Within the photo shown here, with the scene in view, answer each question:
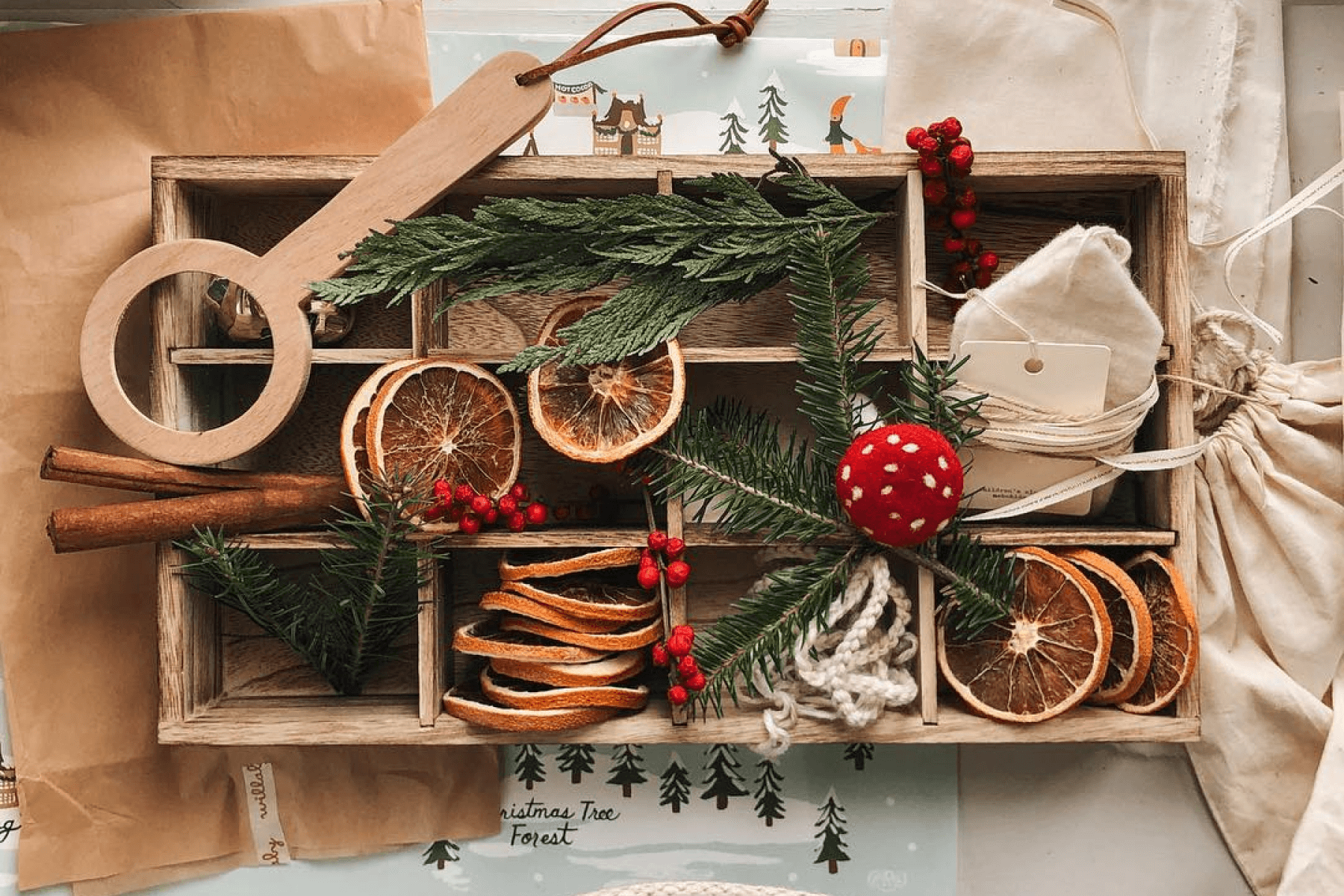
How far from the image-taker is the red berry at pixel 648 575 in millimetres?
1009

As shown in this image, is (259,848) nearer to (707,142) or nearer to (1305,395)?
(707,142)

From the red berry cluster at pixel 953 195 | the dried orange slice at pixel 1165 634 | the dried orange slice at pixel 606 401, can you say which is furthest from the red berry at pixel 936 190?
the dried orange slice at pixel 1165 634

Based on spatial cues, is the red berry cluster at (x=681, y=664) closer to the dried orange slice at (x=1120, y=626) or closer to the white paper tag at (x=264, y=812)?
the dried orange slice at (x=1120, y=626)

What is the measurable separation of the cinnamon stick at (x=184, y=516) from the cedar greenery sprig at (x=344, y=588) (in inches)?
0.7

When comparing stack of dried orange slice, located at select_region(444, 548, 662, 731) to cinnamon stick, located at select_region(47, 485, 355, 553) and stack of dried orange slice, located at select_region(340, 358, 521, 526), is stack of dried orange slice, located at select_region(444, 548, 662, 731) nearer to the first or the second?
stack of dried orange slice, located at select_region(340, 358, 521, 526)

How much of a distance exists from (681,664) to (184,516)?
1.67 ft

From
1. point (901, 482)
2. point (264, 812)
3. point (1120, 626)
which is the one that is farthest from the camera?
point (264, 812)

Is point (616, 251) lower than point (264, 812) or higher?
higher

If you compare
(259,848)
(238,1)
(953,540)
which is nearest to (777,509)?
(953,540)

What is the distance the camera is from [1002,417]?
1.03m

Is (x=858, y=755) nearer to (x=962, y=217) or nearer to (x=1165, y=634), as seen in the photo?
(x=1165, y=634)

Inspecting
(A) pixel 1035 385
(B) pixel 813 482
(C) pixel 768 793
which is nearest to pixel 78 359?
(B) pixel 813 482

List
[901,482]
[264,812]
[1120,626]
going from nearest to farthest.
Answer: [901,482] < [1120,626] < [264,812]

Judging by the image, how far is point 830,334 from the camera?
1.01m
